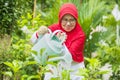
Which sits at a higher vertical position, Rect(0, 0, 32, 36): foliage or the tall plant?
the tall plant

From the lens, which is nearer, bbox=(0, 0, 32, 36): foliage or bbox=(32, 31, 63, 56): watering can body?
bbox=(32, 31, 63, 56): watering can body

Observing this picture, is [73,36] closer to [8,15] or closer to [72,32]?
[72,32]

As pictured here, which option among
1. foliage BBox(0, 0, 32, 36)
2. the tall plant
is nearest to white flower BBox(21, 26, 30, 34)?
foliage BBox(0, 0, 32, 36)

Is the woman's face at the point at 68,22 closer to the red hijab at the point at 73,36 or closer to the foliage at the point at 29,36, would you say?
the red hijab at the point at 73,36

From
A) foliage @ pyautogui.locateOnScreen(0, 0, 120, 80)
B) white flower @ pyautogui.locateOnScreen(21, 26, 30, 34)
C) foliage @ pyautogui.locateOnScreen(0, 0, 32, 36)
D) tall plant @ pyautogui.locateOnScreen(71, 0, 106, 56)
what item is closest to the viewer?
foliage @ pyautogui.locateOnScreen(0, 0, 120, 80)

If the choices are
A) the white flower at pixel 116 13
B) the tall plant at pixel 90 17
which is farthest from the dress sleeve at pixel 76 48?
the white flower at pixel 116 13

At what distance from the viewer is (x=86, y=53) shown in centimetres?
606

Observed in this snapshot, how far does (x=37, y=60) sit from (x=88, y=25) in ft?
8.81

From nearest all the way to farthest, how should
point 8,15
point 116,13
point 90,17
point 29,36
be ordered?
point 8,15
point 29,36
point 90,17
point 116,13

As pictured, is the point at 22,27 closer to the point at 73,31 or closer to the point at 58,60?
the point at 73,31

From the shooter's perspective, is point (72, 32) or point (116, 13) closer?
point (72, 32)

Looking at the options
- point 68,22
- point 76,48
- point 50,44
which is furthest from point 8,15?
point 50,44

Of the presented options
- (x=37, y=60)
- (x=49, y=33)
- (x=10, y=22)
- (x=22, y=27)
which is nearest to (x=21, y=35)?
(x=22, y=27)

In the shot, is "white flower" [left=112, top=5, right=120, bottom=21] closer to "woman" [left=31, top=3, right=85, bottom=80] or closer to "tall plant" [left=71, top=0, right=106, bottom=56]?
"tall plant" [left=71, top=0, right=106, bottom=56]
